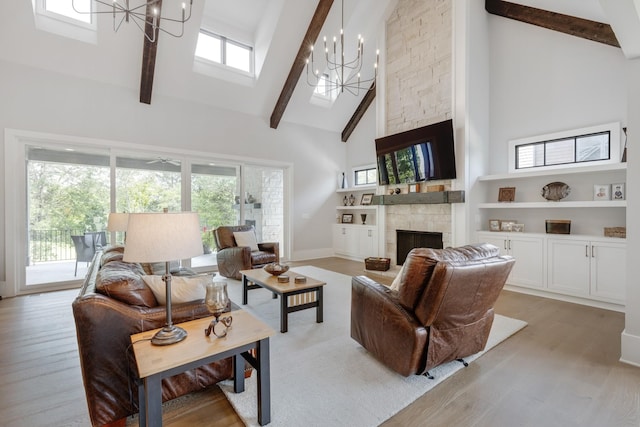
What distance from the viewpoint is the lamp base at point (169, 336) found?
4.95ft

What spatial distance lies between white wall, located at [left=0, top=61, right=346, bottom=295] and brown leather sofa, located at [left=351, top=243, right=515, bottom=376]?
16.1 ft

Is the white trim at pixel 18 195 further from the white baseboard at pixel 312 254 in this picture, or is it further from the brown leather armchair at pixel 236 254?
the white baseboard at pixel 312 254

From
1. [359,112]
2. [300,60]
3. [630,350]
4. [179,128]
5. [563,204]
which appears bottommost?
[630,350]

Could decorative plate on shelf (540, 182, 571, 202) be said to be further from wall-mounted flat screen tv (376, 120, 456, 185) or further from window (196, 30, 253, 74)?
window (196, 30, 253, 74)

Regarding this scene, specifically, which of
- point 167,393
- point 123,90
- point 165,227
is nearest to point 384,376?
point 167,393

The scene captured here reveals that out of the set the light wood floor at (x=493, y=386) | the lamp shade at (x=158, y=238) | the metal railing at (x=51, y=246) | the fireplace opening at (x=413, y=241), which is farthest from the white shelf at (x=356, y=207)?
the lamp shade at (x=158, y=238)

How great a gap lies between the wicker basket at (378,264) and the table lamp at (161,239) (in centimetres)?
460

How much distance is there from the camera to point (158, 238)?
1.45 metres

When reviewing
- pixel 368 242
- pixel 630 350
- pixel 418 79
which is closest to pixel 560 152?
pixel 418 79

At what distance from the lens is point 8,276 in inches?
164

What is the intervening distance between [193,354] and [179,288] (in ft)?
2.04

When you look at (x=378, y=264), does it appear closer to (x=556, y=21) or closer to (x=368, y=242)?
(x=368, y=242)

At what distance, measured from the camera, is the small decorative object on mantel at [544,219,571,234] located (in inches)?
157

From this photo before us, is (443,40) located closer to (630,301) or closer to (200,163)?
(630,301)
